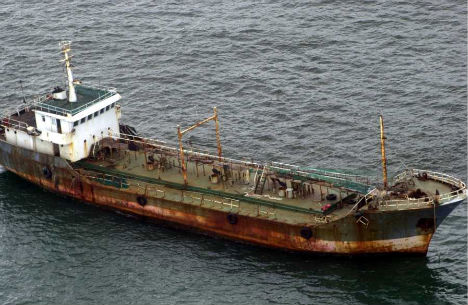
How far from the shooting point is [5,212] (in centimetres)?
7162

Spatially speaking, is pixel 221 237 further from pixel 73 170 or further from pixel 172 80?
pixel 172 80

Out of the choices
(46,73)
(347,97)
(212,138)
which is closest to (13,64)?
(46,73)

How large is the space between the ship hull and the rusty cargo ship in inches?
3.0

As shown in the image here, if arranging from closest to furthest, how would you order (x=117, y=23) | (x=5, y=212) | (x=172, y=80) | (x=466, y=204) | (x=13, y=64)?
(x=466, y=204)
(x=5, y=212)
(x=172, y=80)
(x=13, y=64)
(x=117, y=23)

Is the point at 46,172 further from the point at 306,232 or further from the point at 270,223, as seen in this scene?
the point at 306,232

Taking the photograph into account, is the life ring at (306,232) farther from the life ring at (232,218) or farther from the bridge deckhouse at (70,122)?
the bridge deckhouse at (70,122)

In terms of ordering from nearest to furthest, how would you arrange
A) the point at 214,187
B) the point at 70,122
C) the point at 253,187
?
1. the point at 253,187
2. the point at 214,187
3. the point at 70,122

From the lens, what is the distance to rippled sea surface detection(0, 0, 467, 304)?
60.9m

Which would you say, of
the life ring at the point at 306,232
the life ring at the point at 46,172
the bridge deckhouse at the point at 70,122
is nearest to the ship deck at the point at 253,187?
the life ring at the point at 306,232

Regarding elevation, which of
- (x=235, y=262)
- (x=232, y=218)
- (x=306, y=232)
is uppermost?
(x=232, y=218)

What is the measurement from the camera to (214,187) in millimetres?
67062

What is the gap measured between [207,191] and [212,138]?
564 inches

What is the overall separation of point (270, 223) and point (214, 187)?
20.2ft

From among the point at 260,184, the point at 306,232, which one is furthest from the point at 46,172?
the point at 306,232
